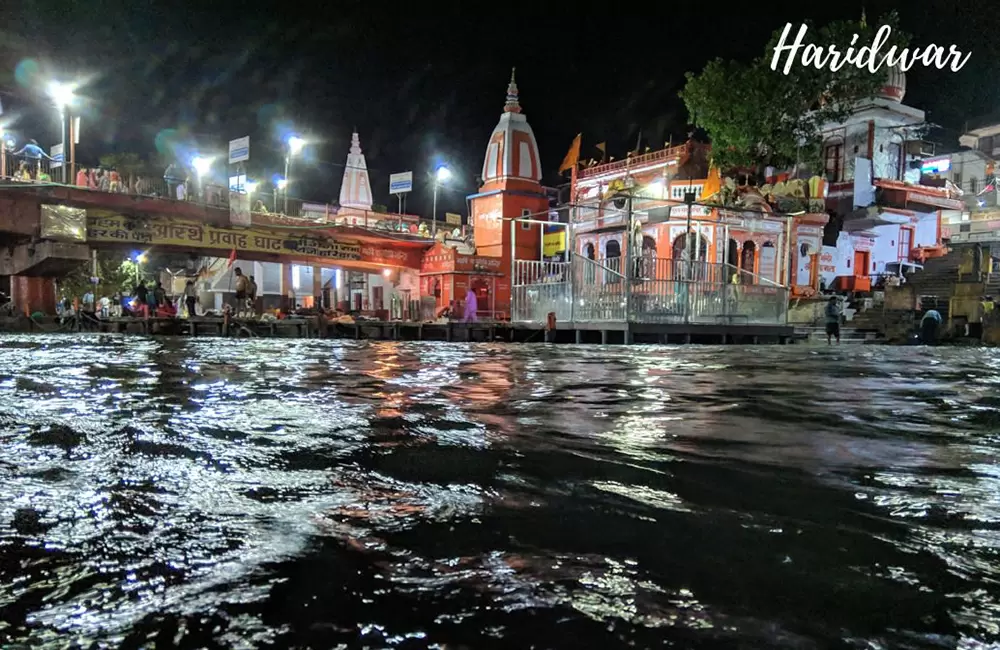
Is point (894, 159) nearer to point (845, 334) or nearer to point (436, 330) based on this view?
point (845, 334)

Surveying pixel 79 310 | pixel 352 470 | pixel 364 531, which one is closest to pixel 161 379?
pixel 352 470

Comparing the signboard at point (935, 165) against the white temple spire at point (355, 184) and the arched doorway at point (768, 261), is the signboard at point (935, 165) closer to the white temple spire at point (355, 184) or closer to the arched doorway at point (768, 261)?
the arched doorway at point (768, 261)

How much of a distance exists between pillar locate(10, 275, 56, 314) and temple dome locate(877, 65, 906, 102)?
139 feet

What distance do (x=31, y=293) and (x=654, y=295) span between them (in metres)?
22.1

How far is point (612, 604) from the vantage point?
166 centimetres

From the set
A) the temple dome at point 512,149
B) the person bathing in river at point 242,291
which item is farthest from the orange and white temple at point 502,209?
the person bathing in river at point 242,291

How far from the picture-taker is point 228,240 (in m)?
26.2

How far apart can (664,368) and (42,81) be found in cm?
2615

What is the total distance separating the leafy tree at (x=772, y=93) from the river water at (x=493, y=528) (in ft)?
94.5

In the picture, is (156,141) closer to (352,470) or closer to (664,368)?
(664,368)

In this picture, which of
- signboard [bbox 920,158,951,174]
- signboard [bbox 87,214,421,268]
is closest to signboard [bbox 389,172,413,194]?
signboard [bbox 87,214,421,268]

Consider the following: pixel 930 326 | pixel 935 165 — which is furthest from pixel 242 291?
pixel 935 165

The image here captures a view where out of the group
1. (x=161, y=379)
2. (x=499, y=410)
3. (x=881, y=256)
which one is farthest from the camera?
(x=881, y=256)

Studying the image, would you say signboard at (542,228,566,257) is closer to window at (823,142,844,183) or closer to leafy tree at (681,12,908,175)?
leafy tree at (681,12,908,175)
